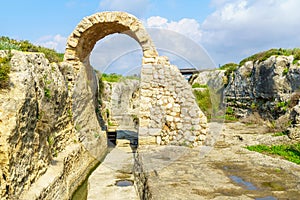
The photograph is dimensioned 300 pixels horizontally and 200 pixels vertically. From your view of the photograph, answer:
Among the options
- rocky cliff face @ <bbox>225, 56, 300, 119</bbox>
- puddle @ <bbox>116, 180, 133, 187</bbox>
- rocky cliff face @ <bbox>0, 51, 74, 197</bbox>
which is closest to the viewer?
rocky cliff face @ <bbox>0, 51, 74, 197</bbox>

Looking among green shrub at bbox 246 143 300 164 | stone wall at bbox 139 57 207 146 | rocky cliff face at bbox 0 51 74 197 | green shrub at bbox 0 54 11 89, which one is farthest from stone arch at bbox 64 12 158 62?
green shrub at bbox 0 54 11 89

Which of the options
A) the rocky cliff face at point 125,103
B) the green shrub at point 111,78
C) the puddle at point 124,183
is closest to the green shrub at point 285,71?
the puddle at point 124,183

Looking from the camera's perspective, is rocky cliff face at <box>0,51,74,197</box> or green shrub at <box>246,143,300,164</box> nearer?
rocky cliff face at <box>0,51,74,197</box>

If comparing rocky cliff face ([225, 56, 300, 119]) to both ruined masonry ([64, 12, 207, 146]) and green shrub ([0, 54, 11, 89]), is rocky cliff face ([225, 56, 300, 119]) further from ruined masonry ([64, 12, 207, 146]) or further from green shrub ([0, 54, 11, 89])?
green shrub ([0, 54, 11, 89])

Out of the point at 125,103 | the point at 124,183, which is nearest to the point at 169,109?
the point at 124,183

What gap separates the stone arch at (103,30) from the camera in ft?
24.3

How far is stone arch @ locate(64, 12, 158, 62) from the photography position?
7422 mm

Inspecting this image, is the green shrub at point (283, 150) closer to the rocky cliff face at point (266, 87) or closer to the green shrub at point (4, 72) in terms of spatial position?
the rocky cliff face at point (266, 87)

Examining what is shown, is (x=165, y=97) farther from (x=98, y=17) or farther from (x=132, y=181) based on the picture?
(x=98, y=17)

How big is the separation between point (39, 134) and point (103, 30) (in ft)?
15.7

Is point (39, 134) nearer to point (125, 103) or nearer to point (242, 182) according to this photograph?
point (242, 182)

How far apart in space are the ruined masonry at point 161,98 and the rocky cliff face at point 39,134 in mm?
1068

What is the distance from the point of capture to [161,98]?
716 centimetres

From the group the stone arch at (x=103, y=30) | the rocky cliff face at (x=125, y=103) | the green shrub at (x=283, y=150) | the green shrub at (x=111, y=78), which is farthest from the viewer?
the green shrub at (x=111, y=78)
